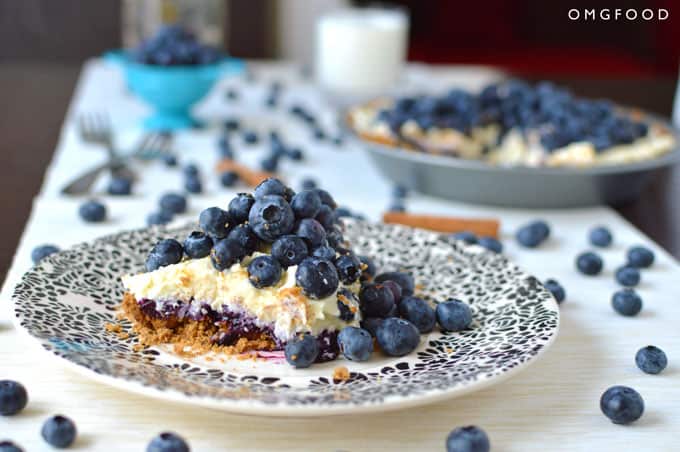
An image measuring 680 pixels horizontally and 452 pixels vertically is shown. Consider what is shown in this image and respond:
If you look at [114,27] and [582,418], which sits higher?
[582,418]

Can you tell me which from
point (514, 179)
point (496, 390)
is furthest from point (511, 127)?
point (496, 390)

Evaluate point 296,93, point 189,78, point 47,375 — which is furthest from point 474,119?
point 47,375

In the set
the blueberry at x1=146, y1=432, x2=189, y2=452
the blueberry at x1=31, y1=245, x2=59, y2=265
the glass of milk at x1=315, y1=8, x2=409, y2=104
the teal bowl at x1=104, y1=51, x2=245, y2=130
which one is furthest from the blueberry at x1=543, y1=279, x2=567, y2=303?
the glass of milk at x1=315, y1=8, x2=409, y2=104

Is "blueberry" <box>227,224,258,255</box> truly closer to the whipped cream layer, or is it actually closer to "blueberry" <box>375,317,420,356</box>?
the whipped cream layer

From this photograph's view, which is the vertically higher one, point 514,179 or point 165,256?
point 165,256

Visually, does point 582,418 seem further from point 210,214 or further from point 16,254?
point 16,254

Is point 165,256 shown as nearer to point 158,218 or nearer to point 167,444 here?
point 167,444
